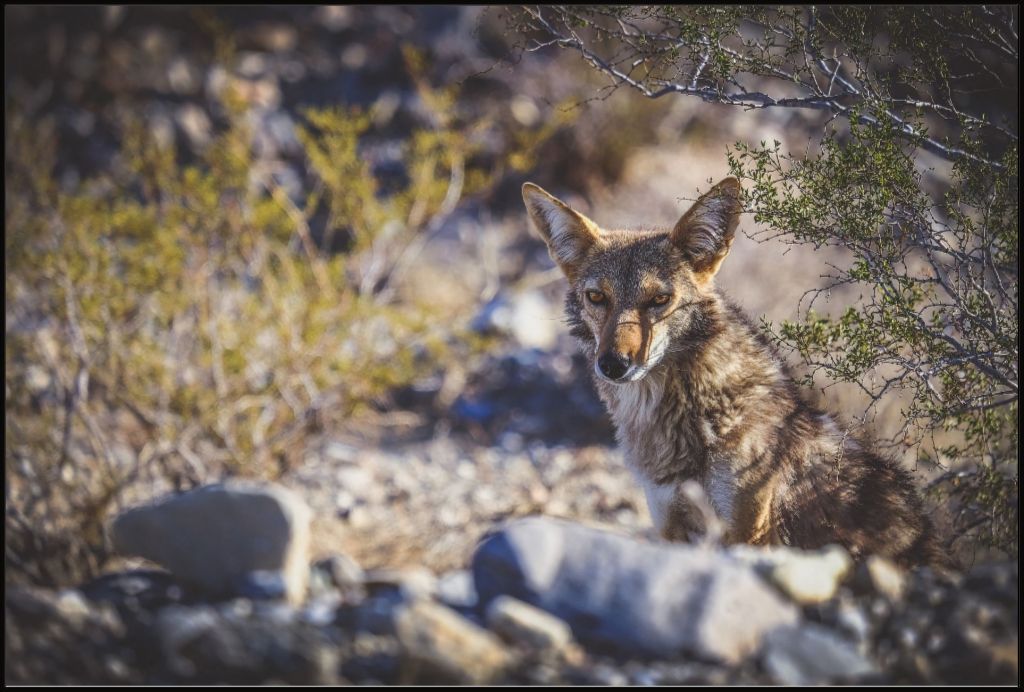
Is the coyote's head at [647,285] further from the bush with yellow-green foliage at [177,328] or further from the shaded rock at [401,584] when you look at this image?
the bush with yellow-green foliage at [177,328]

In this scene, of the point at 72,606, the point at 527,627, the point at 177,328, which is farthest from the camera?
the point at 177,328

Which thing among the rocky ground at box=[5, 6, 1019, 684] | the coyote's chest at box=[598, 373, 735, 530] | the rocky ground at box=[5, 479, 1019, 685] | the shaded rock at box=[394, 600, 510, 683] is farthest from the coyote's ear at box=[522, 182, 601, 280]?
the shaded rock at box=[394, 600, 510, 683]

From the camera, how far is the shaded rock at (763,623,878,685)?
308 centimetres

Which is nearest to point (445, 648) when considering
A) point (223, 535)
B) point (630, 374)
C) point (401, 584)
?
point (401, 584)

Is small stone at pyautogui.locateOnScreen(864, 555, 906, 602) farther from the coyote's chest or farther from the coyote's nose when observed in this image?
the coyote's nose

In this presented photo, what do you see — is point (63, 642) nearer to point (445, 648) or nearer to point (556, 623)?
point (445, 648)

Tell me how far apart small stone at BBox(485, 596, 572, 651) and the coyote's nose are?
1409mm

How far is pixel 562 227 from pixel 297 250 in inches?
197

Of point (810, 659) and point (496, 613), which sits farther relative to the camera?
point (496, 613)

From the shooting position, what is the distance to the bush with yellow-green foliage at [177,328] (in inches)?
241

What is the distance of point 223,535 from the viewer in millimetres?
3822

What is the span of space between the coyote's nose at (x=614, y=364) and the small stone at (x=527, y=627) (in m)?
1.41

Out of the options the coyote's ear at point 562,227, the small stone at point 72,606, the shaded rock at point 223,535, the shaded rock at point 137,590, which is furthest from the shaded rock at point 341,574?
the coyote's ear at point 562,227

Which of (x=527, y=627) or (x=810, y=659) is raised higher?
(x=810, y=659)
